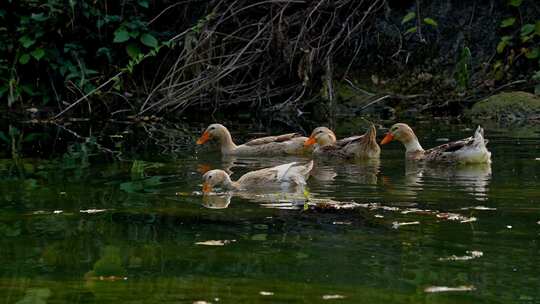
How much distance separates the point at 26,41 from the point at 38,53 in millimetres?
387

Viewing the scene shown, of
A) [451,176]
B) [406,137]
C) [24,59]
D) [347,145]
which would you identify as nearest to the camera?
[451,176]

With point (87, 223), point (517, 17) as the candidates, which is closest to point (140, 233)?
point (87, 223)

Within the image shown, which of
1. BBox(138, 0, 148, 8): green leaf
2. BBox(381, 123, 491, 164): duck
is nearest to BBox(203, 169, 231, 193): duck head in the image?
BBox(381, 123, 491, 164): duck

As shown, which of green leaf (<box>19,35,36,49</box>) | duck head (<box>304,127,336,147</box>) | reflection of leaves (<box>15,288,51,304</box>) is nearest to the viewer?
reflection of leaves (<box>15,288,51,304</box>)

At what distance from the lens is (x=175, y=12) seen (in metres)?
21.5

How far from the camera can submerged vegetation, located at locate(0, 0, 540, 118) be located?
19.2 metres

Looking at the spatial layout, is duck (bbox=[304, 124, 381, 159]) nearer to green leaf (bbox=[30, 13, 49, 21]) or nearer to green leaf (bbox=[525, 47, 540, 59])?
green leaf (bbox=[525, 47, 540, 59])

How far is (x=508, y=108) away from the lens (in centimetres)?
1770

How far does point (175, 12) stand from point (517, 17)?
6537 millimetres

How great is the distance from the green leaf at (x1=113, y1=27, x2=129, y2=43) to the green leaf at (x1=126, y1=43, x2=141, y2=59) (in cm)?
21

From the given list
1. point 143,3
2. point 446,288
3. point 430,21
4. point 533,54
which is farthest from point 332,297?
A: point 143,3

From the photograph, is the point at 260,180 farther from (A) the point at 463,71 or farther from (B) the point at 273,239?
(A) the point at 463,71

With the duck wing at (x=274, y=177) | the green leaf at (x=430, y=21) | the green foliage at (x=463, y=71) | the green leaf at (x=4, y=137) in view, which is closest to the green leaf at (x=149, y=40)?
the green leaf at (x=4, y=137)

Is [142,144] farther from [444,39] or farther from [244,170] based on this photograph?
[444,39]
